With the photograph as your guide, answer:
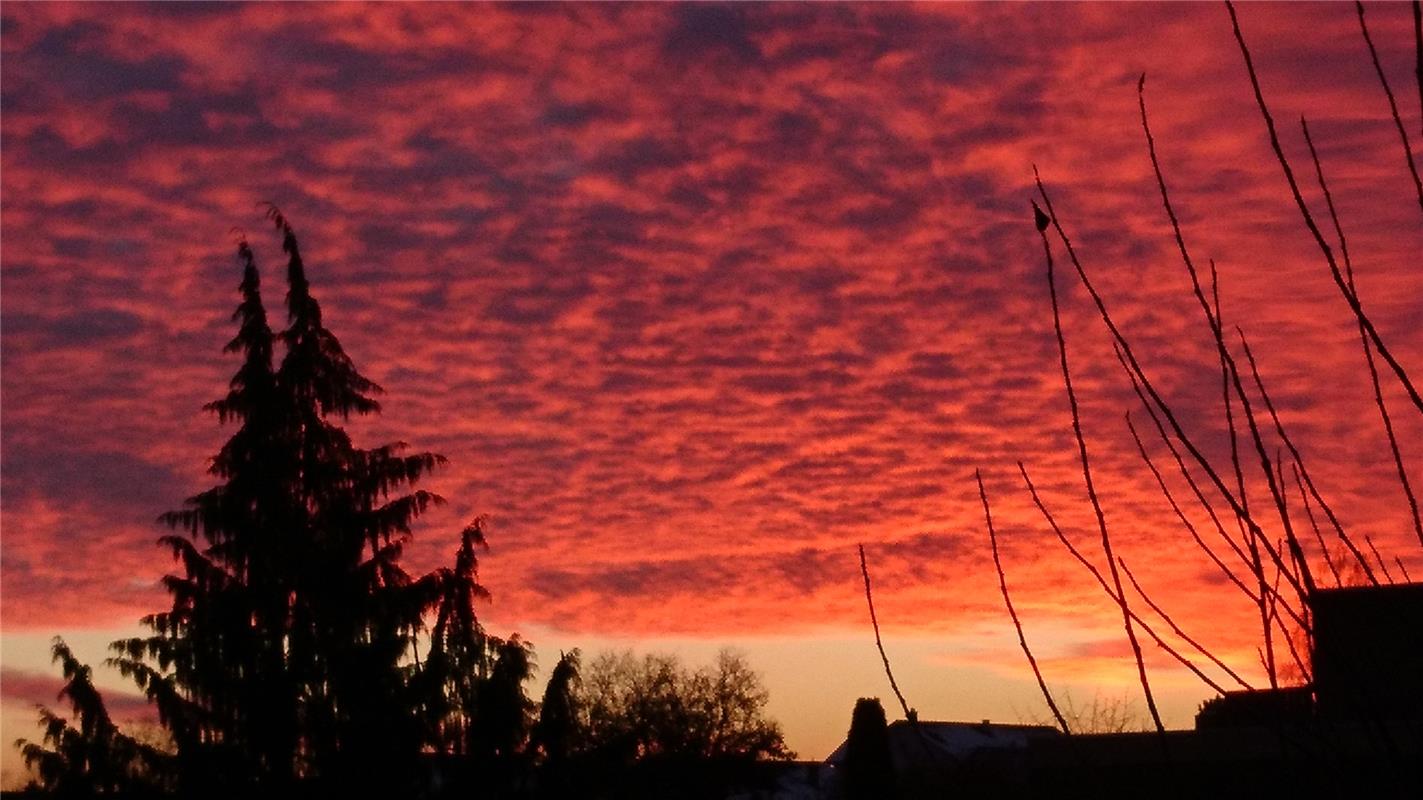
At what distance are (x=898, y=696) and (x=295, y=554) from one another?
2208cm

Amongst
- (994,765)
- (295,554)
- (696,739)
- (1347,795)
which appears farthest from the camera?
(696,739)

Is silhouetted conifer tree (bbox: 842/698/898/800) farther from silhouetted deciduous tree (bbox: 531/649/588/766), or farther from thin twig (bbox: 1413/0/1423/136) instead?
silhouetted deciduous tree (bbox: 531/649/588/766)

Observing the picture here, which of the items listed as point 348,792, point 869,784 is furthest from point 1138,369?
point 348,792

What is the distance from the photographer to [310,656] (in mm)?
24250

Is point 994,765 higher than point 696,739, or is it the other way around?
point 696,739

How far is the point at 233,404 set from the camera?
25484 millimetres

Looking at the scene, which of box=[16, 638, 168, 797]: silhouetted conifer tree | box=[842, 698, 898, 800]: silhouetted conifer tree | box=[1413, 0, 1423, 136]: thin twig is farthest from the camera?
box=[16, 638, 168, 797]: silhouetted conifer tree

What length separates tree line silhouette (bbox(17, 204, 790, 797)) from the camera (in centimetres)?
2320

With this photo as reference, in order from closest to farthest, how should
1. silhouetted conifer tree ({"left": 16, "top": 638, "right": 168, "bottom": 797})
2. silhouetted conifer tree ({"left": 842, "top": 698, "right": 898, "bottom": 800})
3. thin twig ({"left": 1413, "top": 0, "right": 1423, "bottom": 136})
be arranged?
thin twig ({"left": 1413, "top": 0, "right": 1423, "bottom": 136}) < silhouetted conifer tree ({"left": 842, "top": 698, "right": 898, "bottom": 800}) < silhouetted conifer tree ({"left": 16, "top": 638, "right": 168, "bottom": 797})

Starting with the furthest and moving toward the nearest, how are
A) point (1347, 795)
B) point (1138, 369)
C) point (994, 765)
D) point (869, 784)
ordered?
point (994, 765), point (869, 784), point (1138, 369), point (1347, 795)

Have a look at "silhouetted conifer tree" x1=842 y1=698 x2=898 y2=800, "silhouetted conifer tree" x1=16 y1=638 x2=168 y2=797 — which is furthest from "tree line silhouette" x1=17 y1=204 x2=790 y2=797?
"silhouetted conifer tree" x1=842 y1=698 x2=898 y2=800

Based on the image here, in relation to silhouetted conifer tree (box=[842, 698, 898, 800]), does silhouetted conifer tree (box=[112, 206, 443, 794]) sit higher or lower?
higher

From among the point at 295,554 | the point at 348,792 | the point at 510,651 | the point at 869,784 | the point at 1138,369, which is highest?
the point at 295,554

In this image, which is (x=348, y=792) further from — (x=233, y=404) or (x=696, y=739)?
(x=696, y=739)
